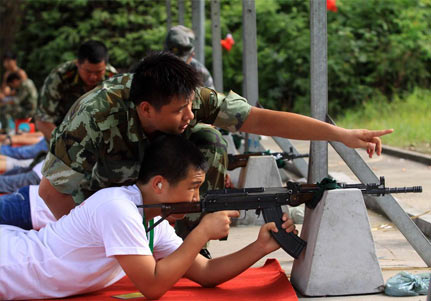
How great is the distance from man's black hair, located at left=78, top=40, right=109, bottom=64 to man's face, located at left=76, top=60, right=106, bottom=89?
36mm

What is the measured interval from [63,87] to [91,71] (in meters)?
0.58

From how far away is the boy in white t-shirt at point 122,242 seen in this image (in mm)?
3025

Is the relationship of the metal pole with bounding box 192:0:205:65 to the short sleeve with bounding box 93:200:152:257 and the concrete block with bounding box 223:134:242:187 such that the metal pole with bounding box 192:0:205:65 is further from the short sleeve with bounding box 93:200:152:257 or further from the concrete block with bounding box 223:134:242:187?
the short sleeve with bounding box 93:200:152:257

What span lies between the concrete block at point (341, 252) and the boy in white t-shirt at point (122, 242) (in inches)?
8.6

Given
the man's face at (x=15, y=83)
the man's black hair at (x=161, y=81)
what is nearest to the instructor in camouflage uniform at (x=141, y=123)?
the man's black hair at (x=161, y=81)

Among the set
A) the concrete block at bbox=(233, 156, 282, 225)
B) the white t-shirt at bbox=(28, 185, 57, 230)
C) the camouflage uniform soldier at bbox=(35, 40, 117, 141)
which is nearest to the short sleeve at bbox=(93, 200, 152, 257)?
the white t-shirt at bbox=(28, 185, 57, 230)

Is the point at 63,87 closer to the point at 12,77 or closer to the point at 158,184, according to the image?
the point at 158,184

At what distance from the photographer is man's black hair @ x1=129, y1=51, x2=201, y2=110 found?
129 inches

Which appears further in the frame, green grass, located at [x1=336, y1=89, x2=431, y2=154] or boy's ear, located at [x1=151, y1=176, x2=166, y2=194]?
green grass, located at [x1=336, y1=89, x2=431, y2=154]

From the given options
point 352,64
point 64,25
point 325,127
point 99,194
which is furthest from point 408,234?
point 64,25

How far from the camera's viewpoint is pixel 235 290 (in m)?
3.43

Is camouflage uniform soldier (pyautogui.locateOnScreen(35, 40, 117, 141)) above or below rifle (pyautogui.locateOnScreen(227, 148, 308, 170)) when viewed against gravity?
above

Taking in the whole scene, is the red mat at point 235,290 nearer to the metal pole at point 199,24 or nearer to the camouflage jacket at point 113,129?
the camouflage jacket at point 113,129

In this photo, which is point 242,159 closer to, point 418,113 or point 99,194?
point 99,194
